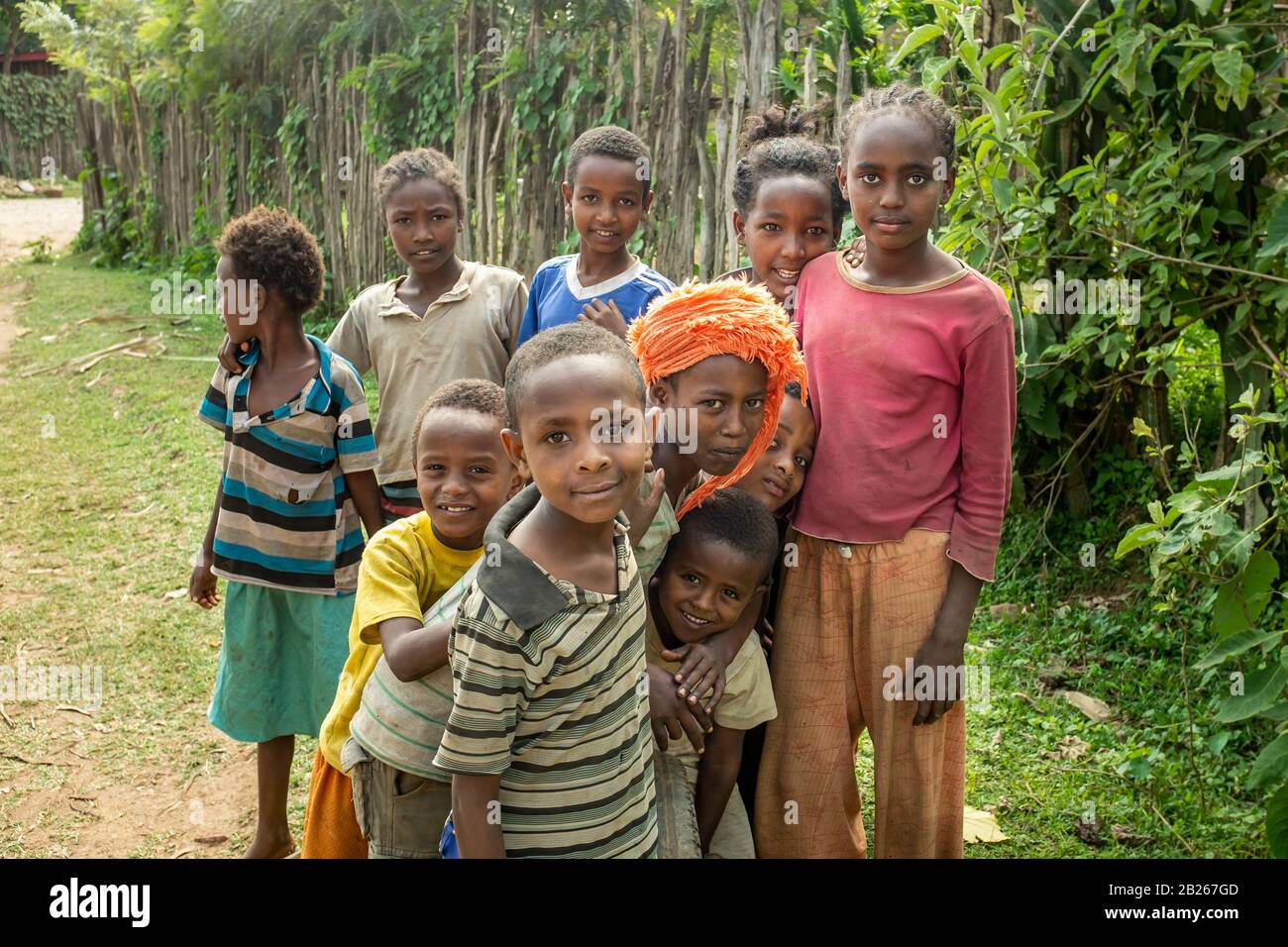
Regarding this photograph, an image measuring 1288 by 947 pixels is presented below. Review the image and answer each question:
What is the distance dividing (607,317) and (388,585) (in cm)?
100

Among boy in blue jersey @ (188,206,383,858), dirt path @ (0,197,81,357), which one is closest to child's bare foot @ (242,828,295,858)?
boy in blue jersey @ (188,206,383,858)

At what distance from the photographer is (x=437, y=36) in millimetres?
7531

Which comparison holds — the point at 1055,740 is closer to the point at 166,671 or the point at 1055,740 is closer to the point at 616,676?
the point at 616,676

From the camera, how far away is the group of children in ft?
5.98

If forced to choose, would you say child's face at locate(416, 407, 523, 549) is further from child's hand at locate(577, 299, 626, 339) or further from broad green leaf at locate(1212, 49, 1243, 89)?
broad green leaf at locate(1212, 49, 1243, 89)

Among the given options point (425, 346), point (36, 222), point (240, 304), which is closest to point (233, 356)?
point (240, 304)

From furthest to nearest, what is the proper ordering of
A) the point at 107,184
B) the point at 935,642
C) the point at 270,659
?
the point at 107,184 < the point at 270,659 < the point at 935,642

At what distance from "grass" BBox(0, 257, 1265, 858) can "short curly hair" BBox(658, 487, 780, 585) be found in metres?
1.32

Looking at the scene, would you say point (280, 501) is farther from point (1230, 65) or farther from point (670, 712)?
point (1230, 65)

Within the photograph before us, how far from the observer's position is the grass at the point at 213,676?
10.4 feet

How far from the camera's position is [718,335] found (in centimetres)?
212

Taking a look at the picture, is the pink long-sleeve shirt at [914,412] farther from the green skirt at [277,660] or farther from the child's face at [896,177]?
the green skirt at [277,660]
